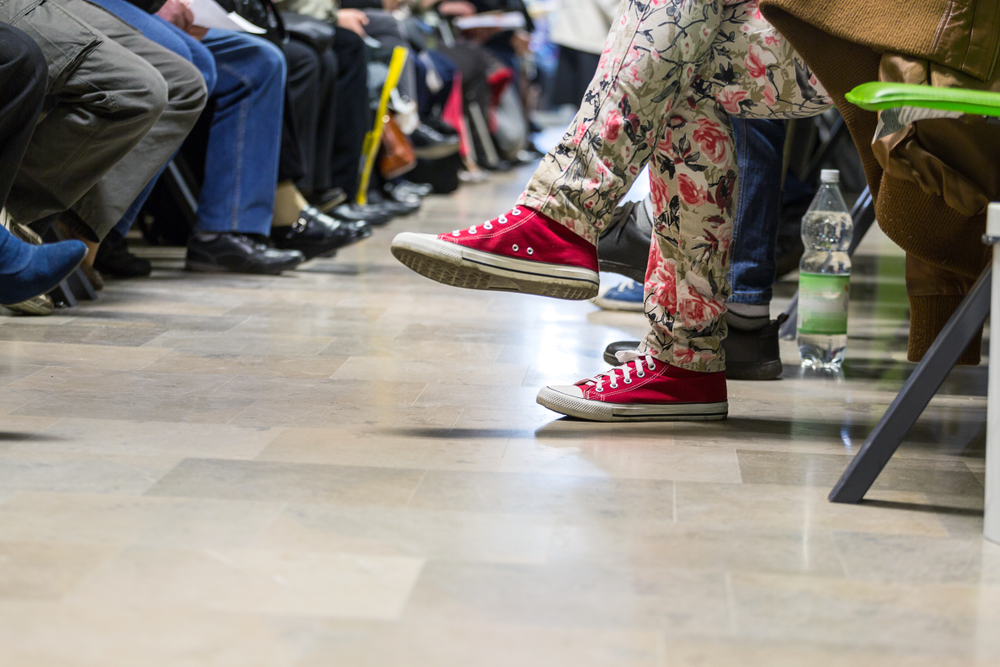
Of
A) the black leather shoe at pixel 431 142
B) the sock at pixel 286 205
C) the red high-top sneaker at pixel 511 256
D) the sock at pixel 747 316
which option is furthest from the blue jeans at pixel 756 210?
the black leather shoe at pixel 431 142

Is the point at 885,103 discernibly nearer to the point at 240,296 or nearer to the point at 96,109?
the point at 96,109

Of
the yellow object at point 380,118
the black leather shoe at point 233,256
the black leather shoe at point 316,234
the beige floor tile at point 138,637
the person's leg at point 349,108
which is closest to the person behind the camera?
the beige floor tile at point 138,637

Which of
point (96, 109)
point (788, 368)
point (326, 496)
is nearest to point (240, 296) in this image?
point (96, 109)

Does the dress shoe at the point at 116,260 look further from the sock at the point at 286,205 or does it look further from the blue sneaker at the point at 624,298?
the blue sneaker at the point at 624,298

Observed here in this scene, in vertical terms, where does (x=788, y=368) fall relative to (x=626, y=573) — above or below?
below

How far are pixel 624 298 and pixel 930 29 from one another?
1280mm

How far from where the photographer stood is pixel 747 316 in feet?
5.53

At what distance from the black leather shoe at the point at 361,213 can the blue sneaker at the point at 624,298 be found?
1.22 metres

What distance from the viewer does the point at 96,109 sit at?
1885mm

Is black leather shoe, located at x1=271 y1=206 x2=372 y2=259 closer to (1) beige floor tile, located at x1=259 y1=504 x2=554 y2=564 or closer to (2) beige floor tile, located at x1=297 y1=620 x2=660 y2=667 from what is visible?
(1) beige floor tile, located at x1=259 y1=504 x2=554 y2=564

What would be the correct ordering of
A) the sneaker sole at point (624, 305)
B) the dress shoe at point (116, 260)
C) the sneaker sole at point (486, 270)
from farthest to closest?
the dress shoe at point (116, 260) < the sneaker sole at point (624, 305) < the sneaker sole at point (486, 270)

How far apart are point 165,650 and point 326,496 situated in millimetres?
321

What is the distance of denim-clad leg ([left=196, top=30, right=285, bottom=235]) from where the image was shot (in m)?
2.57

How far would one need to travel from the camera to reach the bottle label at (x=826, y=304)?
1788 mm
